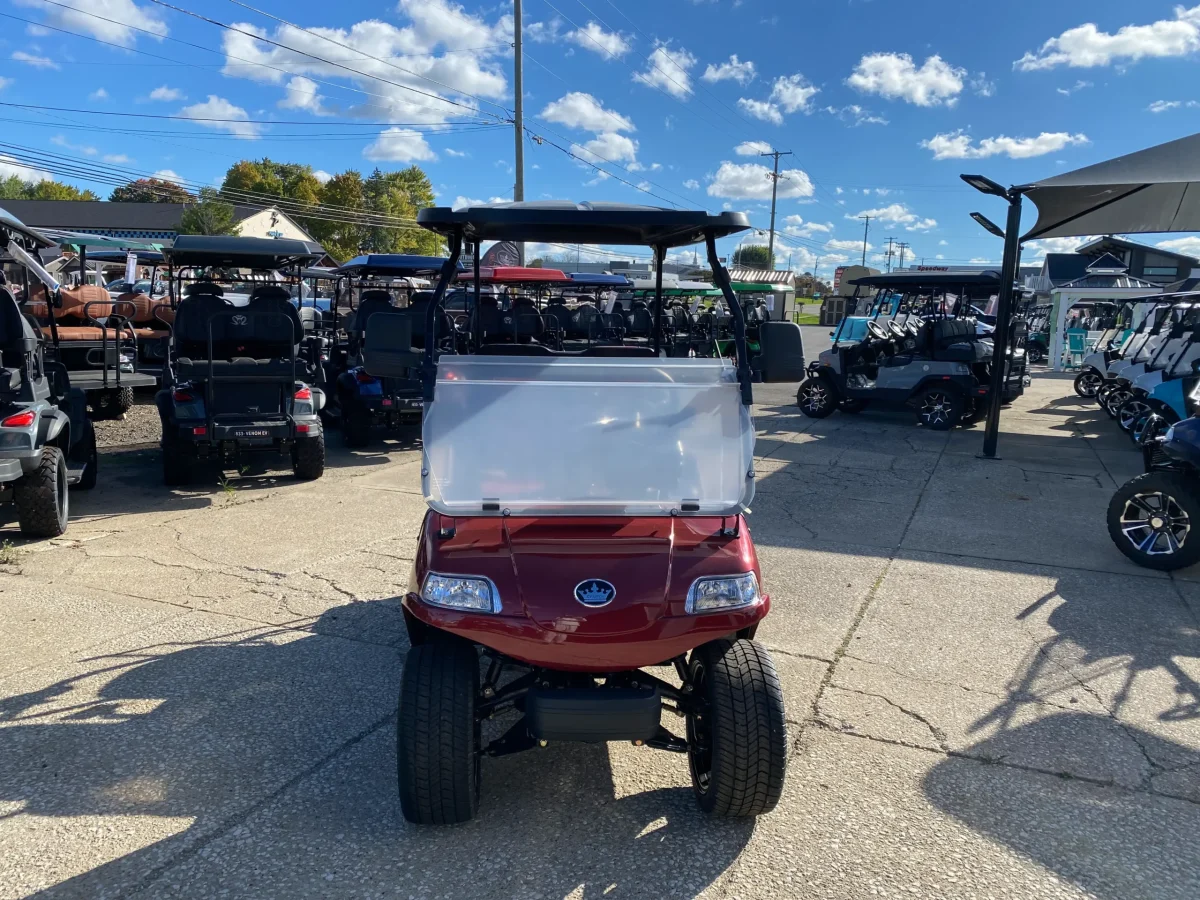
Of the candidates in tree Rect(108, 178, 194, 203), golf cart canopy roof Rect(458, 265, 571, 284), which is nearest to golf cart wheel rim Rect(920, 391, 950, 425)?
golf cart canopy roof Rect(458, 265, 571, 284)

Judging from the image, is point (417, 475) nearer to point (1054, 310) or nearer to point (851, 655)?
point (851, 655)

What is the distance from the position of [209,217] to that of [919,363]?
4163 centimetres

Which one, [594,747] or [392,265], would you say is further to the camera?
[392,265]

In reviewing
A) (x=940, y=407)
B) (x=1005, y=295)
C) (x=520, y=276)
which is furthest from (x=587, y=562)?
(x=520, y=276)

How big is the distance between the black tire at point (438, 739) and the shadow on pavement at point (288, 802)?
0.54ft

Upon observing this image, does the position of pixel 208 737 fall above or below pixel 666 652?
below

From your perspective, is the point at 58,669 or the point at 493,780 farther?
the point at 58,669

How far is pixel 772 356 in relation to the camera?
10.3 feet

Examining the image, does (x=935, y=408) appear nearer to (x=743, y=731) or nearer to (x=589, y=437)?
(x=589, y=437)

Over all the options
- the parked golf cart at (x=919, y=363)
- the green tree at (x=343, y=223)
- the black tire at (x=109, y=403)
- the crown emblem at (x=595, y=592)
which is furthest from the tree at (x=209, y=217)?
the crown emblem at (x=595, y=592)

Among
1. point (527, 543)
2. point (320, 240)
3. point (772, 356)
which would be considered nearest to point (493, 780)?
point (527, 543)

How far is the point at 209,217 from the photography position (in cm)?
4341

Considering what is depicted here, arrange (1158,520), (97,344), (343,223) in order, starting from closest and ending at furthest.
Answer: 1. (1158,520)
2. (97,344)
3. (343,223)

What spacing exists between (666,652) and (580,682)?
0.35 meters
